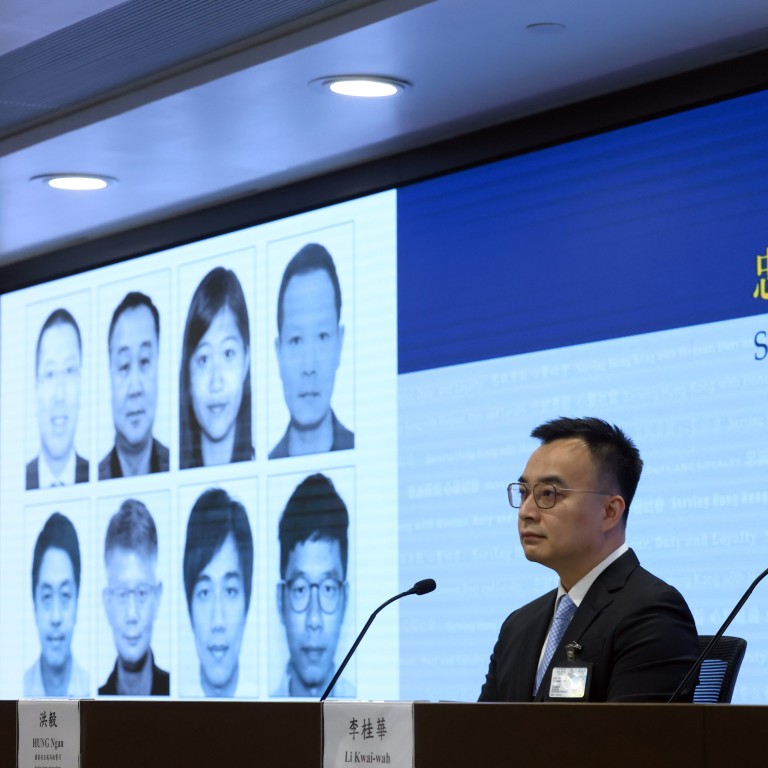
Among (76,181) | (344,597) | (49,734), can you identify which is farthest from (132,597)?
(49,734)

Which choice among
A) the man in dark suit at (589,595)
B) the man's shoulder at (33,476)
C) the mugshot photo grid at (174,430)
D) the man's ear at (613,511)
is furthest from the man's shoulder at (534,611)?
the man's shoulder at (33,476)

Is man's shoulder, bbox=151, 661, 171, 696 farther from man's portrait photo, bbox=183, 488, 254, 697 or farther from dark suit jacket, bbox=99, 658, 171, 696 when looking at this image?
man's portrait photo, bbox=183, 488, 254, 697

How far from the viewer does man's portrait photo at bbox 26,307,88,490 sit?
6824 millimetres

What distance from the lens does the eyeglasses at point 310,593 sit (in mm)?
5562

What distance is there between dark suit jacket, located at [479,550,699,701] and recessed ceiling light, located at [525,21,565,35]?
173cm

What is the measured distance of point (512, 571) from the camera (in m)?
4.99

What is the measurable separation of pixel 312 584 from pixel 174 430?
3.46ft

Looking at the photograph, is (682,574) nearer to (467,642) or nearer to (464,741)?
(467,642)

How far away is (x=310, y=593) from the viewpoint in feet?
18.6

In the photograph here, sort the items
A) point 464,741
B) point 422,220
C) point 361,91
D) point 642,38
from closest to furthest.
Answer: point 464,741 → point 642,38 → point 361,91 → point 422,220

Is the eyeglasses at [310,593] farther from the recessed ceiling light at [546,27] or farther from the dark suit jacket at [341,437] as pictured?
the recessed ceiling light at [546,27]

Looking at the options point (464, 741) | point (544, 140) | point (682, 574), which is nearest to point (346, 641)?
point (682, 574)

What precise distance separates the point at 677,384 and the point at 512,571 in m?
0.87

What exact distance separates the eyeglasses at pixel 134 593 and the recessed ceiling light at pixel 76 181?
1.66m
